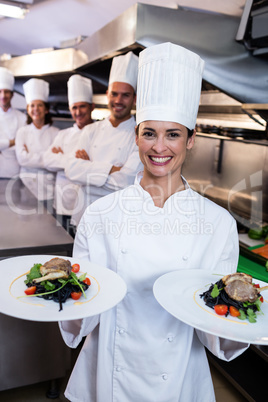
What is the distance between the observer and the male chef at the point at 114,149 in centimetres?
263

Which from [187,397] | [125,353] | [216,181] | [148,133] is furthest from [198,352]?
[216,181]

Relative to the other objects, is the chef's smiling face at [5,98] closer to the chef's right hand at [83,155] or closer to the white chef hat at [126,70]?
the chef's right hand at [83,155]

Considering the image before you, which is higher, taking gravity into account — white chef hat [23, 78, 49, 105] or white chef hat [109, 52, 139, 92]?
white chef hat [109, 52, 139, 92]

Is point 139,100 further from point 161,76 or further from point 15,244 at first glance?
point 15,244

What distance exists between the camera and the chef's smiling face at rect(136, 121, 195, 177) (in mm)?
1131

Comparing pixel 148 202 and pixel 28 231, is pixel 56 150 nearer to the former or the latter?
pixel 28 231

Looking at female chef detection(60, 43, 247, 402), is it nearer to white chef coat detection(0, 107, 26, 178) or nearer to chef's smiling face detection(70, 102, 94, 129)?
chef's smiling face detection(70, 102, 94, 129)

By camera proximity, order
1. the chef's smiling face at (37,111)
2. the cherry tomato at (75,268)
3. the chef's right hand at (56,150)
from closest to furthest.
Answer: the cherry tomato at (75,268)
the chef's right hand at (56,150)
the chef's smiling face at (37,111)

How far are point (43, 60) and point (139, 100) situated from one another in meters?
4.33

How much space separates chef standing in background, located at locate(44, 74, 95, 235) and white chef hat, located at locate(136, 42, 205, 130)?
8.32 ft

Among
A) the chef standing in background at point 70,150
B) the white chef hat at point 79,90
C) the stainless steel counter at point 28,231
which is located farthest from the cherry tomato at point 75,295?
the white chef hat at point 79,90

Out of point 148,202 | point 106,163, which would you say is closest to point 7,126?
point 106,163

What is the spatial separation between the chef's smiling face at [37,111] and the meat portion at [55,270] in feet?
12.3

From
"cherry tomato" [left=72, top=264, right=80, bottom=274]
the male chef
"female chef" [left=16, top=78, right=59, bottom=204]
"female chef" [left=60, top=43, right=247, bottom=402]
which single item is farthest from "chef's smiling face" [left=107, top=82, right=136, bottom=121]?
"cherry tomato" [left=72, top=264, right=80, bottom=274]
